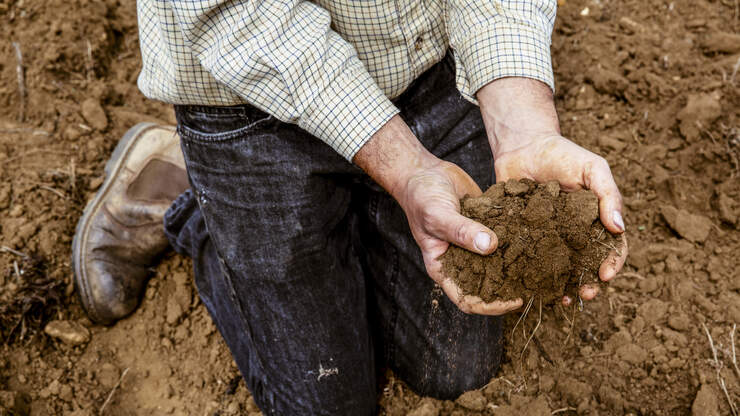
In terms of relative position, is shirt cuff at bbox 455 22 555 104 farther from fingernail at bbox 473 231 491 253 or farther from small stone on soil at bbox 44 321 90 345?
small stone on soil at bbox 44 321 90 345

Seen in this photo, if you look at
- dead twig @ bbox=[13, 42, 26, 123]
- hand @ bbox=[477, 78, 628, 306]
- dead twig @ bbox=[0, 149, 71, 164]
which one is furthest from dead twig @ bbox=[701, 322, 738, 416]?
dead twig @ bbox=[13, 42, 26, 123]

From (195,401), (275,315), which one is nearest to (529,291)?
(275,315)

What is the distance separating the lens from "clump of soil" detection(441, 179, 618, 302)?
1302 millimetres

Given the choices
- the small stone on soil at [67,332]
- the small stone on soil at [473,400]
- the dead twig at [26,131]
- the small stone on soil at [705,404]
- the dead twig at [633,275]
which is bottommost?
the small stone on soil at [67,332]

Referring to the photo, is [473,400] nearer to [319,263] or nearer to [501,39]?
[319,263]

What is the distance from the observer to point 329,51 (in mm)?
1389

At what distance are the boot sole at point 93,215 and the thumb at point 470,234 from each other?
4.78 feet

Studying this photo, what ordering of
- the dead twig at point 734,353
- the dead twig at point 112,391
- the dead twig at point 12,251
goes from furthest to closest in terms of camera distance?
the dead twig at point 12,251 → the dead twig at point 112,391 → the dead twig at point 734,353

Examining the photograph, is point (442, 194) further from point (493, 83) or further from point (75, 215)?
point (75, 215)

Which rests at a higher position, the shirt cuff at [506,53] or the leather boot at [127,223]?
the shirt cuff at [506,53]

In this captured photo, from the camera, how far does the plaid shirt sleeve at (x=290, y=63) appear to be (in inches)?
51.5

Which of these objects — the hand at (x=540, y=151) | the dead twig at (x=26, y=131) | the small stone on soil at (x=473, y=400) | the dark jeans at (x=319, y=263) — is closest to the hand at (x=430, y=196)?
the hand at (x=540, y=151)

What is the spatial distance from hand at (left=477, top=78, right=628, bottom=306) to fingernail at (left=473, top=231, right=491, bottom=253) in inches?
11.5

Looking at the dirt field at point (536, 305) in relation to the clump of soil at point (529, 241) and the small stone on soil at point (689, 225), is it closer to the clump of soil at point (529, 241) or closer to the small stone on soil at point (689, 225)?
the small stone on soil at point (689, 225)
